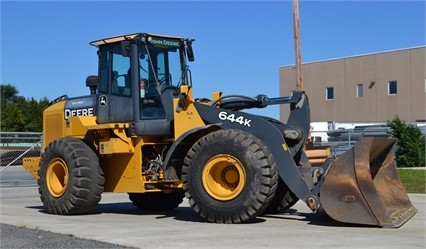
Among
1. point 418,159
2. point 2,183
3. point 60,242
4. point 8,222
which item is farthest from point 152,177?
point 418,159

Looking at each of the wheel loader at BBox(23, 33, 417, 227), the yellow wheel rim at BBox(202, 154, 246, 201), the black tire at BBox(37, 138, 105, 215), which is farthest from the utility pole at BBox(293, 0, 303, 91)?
the yellow wheel rim at BBox(202, 154, 246, 201)

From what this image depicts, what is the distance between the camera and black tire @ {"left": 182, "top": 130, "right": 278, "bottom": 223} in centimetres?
1019

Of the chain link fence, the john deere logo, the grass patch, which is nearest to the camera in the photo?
the john deere logo

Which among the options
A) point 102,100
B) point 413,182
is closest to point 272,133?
point 102,100

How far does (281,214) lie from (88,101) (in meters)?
4.21

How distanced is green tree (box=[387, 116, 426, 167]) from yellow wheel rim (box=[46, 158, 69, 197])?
21821 millimetres

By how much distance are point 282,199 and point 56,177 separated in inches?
166

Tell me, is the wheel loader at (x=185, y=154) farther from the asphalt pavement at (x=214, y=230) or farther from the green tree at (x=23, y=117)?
the green tree at (x=23, y=117)

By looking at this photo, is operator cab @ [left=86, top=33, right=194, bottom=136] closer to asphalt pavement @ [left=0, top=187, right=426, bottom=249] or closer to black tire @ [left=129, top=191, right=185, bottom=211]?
asphalt pavement @ [left=0, top=187, right=426, bottom=249]

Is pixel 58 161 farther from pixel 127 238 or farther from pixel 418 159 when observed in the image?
pixel 418 159

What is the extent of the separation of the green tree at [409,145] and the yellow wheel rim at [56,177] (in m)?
21.8

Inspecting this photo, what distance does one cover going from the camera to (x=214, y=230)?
32.1 feet

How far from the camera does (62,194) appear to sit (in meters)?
12.2

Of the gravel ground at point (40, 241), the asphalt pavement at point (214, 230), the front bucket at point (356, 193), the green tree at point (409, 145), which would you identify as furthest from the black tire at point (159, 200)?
the green tree at point (409, 145)
